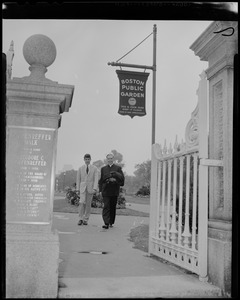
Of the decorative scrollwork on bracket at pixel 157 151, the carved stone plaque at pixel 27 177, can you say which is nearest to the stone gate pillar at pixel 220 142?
the decorative scrollwork on bracket at pixel 157 151

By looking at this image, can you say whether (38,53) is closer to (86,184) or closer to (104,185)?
(104,185)

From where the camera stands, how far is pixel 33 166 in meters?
3.95

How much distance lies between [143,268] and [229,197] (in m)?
1.56

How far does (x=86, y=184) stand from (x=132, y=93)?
3.06m

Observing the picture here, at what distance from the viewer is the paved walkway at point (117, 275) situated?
377 cm

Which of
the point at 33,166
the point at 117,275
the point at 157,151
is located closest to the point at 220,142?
the point at 157,151

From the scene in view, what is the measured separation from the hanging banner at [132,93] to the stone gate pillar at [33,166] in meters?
6.48
